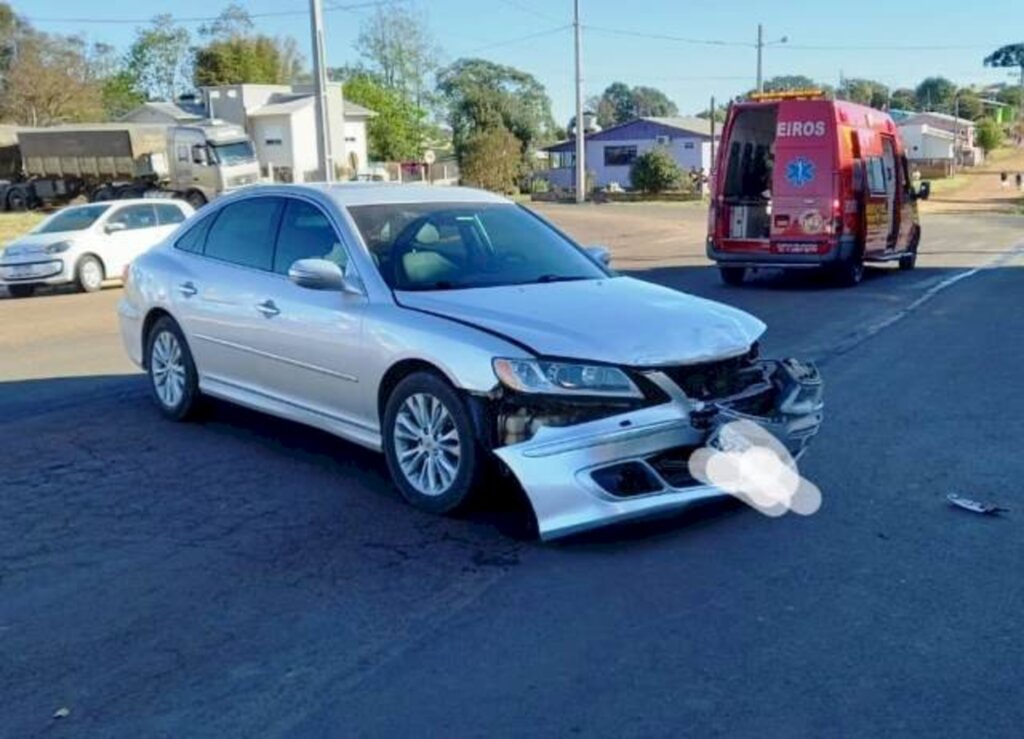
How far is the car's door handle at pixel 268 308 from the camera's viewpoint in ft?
20.0

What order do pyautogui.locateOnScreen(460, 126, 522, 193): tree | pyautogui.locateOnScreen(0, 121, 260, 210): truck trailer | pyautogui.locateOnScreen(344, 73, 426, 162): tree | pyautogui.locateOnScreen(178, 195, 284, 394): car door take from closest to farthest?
pyautogui.locateOnScreen(178, 195, 284, 394): car door, pyautogui.locateOnScreen(0, 121, 260, 210): truck trailer, pyautogui.locateOnScreen(460, 126, 522, 193): tree, pyautogui.locateOnScreen(344, 73, 426, 162): tree

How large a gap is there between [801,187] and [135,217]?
11636 mm

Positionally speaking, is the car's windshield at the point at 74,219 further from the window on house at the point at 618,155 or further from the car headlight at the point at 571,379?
the window on house at the point at 618,155

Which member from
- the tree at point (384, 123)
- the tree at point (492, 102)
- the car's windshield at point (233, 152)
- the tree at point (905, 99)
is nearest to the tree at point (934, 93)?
the tree at point (905, 99)

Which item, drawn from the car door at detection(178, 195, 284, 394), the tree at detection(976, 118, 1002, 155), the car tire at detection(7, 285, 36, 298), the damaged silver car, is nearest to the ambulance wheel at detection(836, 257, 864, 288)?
the damaged silver car

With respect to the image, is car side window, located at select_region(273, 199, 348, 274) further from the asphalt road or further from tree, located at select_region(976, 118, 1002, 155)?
tree, located at select_region(976, 118, 1002, 155)

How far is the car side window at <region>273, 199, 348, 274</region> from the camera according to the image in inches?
233

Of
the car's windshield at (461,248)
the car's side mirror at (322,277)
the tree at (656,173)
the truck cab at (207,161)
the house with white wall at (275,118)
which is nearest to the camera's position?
the car's side mirror at (322,277)

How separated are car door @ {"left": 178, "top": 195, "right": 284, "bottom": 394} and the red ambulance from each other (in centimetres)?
996

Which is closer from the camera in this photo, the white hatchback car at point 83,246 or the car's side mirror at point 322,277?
the car's side mirror at point 322,277

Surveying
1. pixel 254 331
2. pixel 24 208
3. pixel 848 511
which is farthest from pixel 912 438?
pixel 24 208

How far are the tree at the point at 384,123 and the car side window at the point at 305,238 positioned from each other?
72.2 m

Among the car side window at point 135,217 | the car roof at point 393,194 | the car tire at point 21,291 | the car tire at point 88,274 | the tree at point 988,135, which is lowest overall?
the car tire at point 21,291

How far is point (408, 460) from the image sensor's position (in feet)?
17.4
